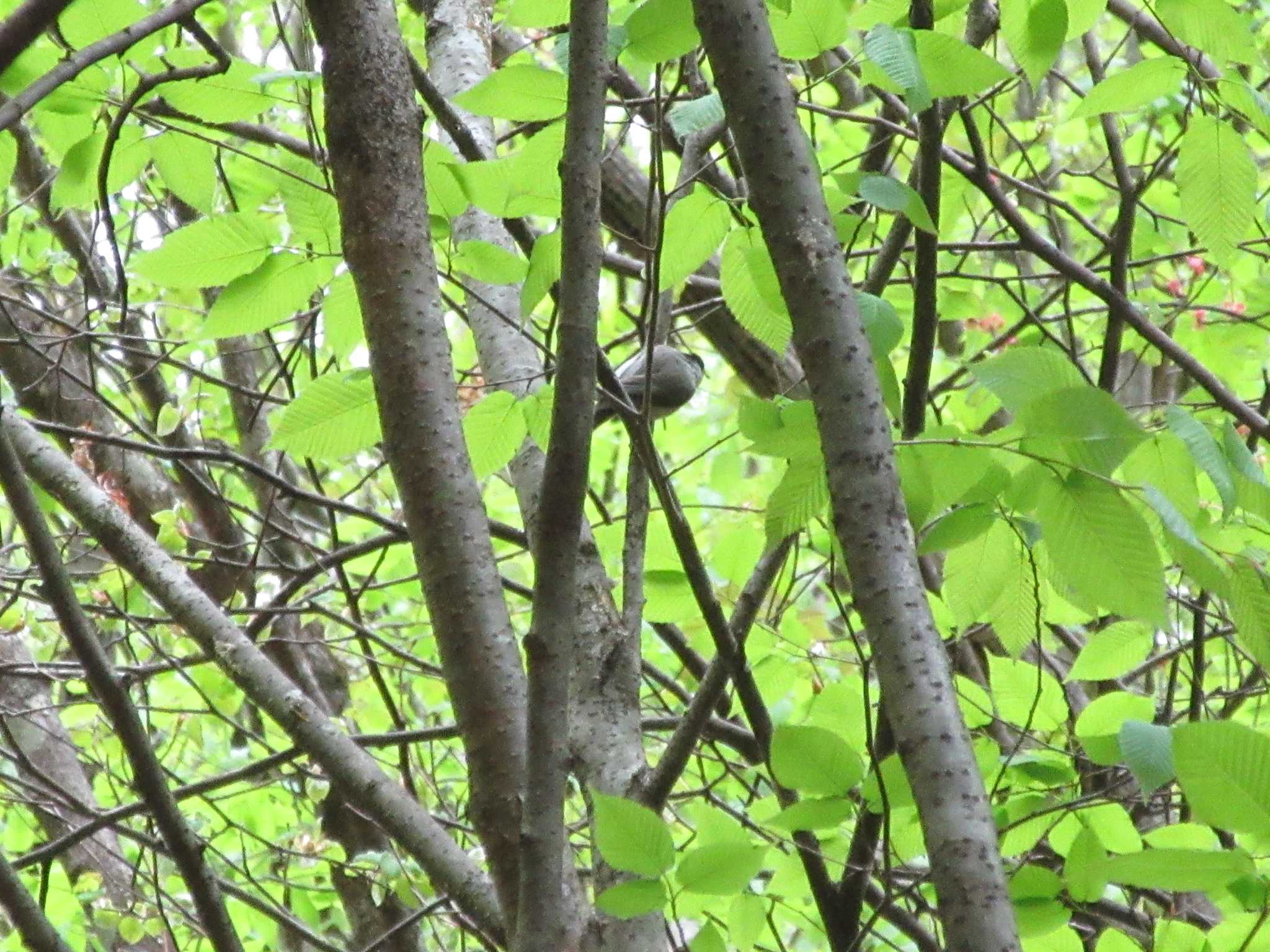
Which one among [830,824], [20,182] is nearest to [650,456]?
[830,824]

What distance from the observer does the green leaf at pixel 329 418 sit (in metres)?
1.32

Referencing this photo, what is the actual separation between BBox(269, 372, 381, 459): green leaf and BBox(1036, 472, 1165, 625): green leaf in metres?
0.69

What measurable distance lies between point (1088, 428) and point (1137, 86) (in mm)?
529

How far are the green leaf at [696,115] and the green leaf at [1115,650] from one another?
81cm

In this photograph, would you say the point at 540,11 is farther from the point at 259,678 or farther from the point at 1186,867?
the point at 1186,867

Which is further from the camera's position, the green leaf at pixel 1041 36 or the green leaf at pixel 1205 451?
the green leaf at pixel 1041 36

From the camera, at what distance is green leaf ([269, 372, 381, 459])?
4.32ft

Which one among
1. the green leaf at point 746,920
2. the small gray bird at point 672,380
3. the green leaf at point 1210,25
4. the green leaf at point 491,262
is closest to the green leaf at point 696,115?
the green leaf at point 491,262

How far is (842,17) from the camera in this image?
1183 mm

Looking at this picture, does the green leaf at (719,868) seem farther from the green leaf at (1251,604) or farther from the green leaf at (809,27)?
the green leaf at (809,27)

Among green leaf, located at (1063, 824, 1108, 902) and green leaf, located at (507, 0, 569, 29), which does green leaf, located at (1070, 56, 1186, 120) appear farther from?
green leaf, located at (1063, 824, 1108, 902)

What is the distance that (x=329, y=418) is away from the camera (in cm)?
133

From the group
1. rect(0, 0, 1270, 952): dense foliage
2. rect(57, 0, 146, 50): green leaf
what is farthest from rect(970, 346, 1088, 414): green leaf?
rect(57, 0, 146, 50): green leaf

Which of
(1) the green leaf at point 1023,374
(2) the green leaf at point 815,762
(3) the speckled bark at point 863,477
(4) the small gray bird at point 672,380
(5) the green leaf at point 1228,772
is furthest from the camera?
(4) the small gray bird at point 672,380
